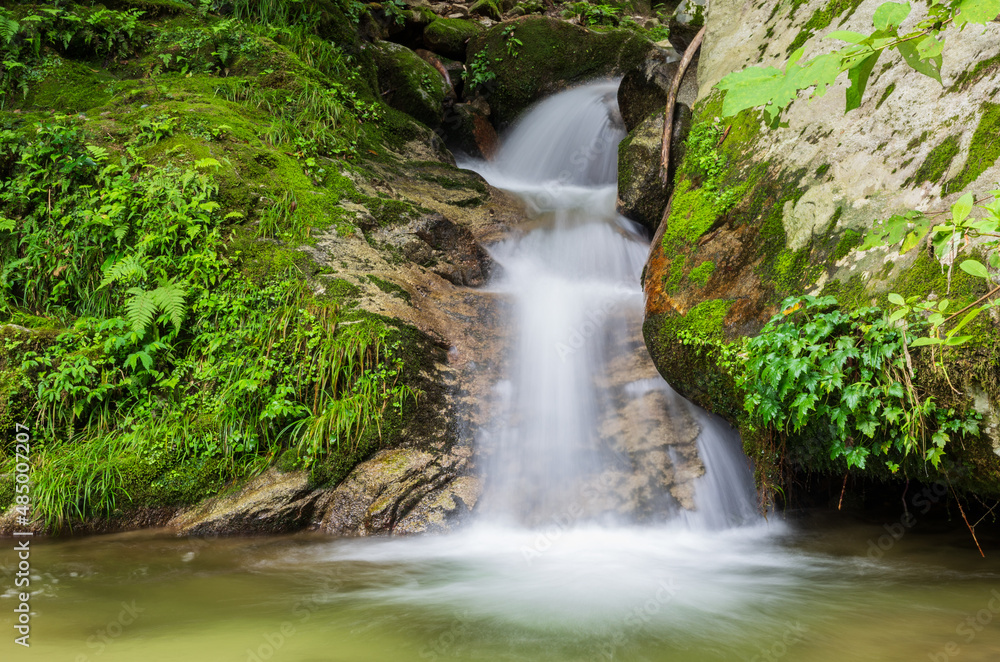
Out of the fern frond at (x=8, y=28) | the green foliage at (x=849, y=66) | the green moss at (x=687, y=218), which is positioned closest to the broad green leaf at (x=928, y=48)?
the green foliage at (x=849, y=66)

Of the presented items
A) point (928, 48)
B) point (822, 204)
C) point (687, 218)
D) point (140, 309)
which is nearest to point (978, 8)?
point (928, 48)

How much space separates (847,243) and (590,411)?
2405 mm

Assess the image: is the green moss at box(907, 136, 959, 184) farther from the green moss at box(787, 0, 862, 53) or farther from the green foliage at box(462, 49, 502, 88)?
the green foliage at box(462, 49, 502, 88)

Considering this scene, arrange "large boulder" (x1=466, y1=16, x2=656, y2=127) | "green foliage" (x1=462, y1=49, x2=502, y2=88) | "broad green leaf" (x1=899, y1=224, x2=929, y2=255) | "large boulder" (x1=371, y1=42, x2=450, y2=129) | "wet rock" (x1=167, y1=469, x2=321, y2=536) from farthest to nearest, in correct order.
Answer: "large boulder" (x1=466, y1=16, x2=656, y2=127)
"green foliage" (x1=462, y1=49, x2=502, y2=88)
"large boulder" (x1=371, y1=42, x2=450, y2=129)
"wet rock" (x1=167, y1=469, x2=321, y2=536)
"broad green leaf" (x1=899, y1=224, x2=929, y2=255)

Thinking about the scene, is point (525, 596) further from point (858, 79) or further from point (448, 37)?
point (448, 37)

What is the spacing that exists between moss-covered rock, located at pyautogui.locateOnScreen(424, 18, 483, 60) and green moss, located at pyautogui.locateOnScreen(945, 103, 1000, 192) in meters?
10.0

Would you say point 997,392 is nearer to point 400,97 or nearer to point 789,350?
point 789,350

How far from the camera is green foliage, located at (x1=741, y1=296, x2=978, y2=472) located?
110 inches

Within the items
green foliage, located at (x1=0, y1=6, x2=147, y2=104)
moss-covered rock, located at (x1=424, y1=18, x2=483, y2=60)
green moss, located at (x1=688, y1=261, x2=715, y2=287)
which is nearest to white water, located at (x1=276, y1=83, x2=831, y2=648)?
green moss, located at (x1=688, y1=261, x2=715, y2=287)

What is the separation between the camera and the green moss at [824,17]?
4457 mm

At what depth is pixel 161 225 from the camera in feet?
16.8

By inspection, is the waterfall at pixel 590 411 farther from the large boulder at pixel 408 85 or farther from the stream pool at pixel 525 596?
the large boulder at pixel 408 85

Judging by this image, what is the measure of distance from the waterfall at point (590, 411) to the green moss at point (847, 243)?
169cm

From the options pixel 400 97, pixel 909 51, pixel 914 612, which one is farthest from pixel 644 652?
pixel 400 97
